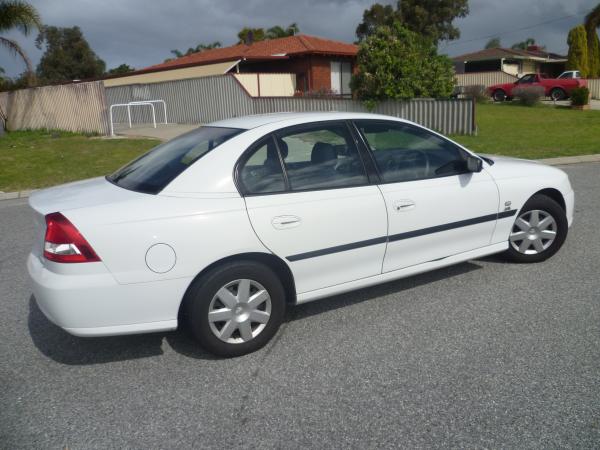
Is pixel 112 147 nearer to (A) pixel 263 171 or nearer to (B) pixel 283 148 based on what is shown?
(B) pixel 283 148

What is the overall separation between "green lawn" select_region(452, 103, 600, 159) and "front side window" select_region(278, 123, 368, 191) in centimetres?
895

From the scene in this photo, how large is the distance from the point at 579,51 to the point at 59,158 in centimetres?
3609

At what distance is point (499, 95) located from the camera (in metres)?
32.7

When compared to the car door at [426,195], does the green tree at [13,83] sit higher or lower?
higher

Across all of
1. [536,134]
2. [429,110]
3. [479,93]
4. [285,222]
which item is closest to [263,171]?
[285,222]

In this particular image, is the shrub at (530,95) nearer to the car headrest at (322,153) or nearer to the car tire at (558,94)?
the car tire at (558,94)

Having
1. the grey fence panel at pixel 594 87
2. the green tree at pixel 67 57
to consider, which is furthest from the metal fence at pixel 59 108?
the green tree at pixel 67 57

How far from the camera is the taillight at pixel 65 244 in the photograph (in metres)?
3.15

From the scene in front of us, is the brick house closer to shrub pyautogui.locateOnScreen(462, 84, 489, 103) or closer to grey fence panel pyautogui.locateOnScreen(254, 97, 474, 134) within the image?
shrub pyautogui.locateOnScreen(462, 84, 489, 103)

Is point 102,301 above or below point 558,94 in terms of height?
below

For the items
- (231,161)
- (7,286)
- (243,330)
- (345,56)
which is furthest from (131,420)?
(345,56)

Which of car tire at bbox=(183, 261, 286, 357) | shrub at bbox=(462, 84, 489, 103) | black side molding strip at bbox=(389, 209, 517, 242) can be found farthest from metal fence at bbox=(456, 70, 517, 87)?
car tire at bbox=(183, 261, 286, 357)

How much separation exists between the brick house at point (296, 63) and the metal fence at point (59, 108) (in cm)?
959

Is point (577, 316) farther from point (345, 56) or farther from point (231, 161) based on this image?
point (345, 56)
